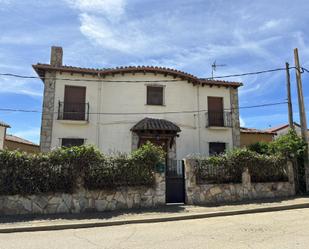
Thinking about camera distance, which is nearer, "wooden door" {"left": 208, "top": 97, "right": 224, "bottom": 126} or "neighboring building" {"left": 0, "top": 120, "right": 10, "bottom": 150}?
"wooden door" {"left": 208, "top": 97, "right": 224, "bottom": 126}

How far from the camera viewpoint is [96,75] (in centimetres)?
1647

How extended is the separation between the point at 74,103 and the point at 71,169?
23.2 ft

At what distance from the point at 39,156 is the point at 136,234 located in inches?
181

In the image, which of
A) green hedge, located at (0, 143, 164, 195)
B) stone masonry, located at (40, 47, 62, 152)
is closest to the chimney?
stone masonry, located at (40, 47, 62, 152)

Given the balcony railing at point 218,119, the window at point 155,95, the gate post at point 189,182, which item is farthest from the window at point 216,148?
the gate post at point 189,182

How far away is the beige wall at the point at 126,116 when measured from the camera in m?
15.9

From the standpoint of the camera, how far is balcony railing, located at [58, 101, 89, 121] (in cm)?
1568

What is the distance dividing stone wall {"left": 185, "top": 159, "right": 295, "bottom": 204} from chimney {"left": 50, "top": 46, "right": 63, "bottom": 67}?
32.5ft

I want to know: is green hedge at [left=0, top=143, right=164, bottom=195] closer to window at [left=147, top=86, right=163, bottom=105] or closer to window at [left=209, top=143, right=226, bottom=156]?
window at [left=147, top=86, right=163, bottom=105]

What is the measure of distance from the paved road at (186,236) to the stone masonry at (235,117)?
9806 mm

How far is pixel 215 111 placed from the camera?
18031 millimetres

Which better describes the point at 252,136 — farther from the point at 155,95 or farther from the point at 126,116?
the point at 126,116

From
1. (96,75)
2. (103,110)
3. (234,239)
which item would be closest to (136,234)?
(234,239)

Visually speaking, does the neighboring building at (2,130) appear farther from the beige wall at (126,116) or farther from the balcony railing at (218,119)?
the balcony railing at (218,119)
